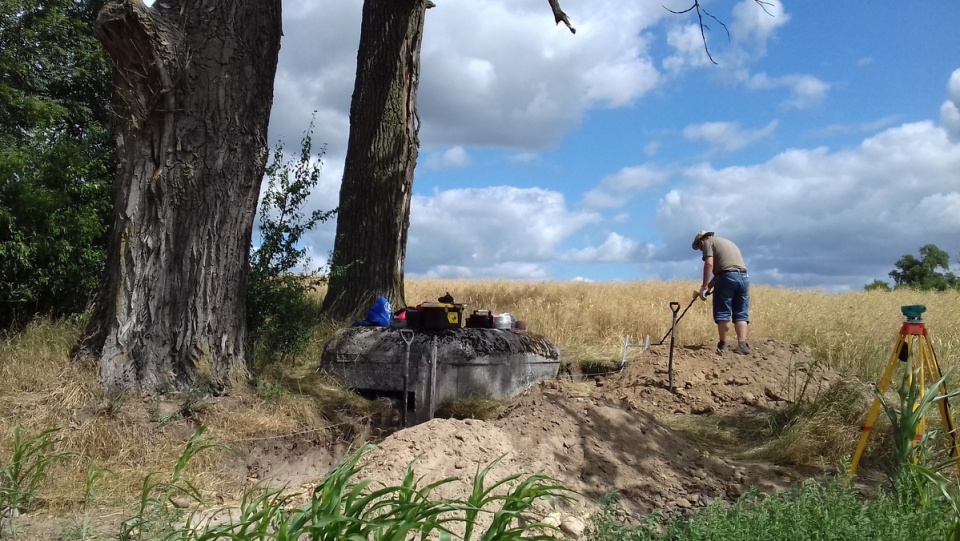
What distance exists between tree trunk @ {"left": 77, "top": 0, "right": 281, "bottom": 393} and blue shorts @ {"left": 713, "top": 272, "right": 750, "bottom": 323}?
20.9 ft

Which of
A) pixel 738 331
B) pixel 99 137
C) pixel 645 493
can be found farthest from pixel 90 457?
pixel 738 331

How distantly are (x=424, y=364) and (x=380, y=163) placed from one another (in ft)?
11.2

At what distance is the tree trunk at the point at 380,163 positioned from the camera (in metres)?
9.45

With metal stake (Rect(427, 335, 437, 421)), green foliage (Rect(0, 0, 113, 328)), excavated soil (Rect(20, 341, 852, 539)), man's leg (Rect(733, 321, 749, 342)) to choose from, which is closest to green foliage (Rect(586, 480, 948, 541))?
excavated soil (Rect(20, 341, 852, 539))

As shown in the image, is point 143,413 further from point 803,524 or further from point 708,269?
point 708,269

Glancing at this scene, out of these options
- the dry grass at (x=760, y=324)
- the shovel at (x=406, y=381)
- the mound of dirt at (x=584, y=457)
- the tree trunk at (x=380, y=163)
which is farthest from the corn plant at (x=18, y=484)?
the dry grass at (x=760, y=324)

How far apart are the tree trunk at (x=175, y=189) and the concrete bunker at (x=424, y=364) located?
3.93ft

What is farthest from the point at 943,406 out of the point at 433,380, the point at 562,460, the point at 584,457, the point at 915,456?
the point at 433,380

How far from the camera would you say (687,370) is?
9367 millimetres

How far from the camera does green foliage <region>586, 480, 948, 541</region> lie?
11.9ft

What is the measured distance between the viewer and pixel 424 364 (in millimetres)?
6895

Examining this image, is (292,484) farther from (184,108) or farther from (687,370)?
(687,370)

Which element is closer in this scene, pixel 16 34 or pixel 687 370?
pixel 687 370

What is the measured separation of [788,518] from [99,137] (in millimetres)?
7919
